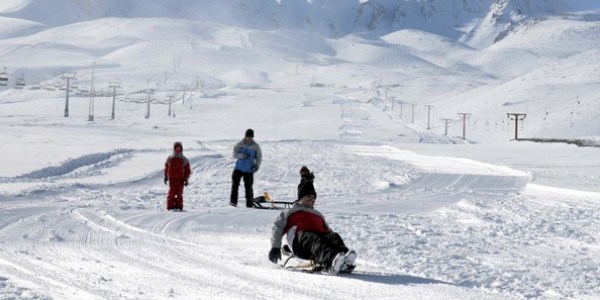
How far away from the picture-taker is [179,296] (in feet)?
25.7

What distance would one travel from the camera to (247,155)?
1720 cm

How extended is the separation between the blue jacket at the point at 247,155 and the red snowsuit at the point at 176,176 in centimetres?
121

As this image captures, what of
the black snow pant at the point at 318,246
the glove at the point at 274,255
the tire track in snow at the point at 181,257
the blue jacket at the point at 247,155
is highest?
the blue jacket at the point at 247,155

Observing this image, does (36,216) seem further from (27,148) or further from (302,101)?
(302,101)

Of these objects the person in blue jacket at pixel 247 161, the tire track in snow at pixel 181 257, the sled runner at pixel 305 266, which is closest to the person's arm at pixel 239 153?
the person in blue jacket at pixel 247 161

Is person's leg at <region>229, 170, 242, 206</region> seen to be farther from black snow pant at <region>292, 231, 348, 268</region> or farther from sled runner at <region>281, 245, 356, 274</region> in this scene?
black snow pant at <region>292, 231, 348, 268</region>

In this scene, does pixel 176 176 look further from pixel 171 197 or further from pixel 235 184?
pixel 235 184

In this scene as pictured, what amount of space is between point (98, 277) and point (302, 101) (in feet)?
410

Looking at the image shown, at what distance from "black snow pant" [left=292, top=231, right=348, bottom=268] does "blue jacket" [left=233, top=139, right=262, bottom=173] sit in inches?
295

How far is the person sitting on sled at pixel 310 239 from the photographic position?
Result: 355 inches

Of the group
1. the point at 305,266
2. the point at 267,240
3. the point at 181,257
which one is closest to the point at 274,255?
the point at 305,266

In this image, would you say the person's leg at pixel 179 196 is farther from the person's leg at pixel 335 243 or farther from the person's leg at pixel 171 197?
the person's leg at pixel 335 243

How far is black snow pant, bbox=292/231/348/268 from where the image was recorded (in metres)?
9.10

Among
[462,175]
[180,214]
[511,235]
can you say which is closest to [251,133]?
[180,214]
